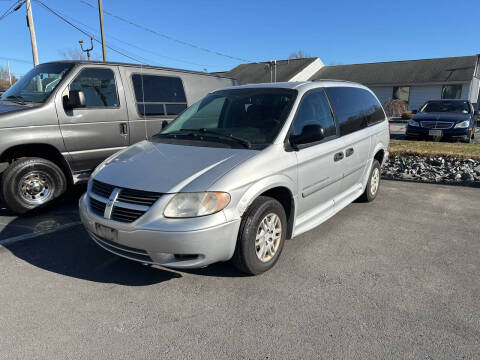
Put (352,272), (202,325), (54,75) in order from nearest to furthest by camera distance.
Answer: (202,325), (352,272), (54,75)

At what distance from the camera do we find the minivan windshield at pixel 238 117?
355 centimetres

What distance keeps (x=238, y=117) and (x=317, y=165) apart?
3.44ft

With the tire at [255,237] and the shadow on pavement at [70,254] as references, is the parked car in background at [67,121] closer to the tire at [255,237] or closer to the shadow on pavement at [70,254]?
the shadow on pavement at [70,254]

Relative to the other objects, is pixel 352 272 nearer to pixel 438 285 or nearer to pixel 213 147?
pixel 438 285

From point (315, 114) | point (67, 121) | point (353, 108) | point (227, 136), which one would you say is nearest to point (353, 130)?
point (353, 108)

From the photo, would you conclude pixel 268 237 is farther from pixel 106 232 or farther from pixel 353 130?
pixel 353 130

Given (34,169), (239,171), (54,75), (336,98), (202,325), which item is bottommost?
(202,325)

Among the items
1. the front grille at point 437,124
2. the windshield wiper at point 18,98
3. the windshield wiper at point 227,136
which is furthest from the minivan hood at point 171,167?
the front grille at point 437,124

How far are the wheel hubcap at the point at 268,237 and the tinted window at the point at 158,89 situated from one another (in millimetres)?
3598

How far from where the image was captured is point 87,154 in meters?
5.19

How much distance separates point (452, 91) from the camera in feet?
99.1

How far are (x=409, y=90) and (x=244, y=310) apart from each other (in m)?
34.2

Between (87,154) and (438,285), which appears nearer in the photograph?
(438,285)

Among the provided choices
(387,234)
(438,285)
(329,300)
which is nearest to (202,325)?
(329,300)
